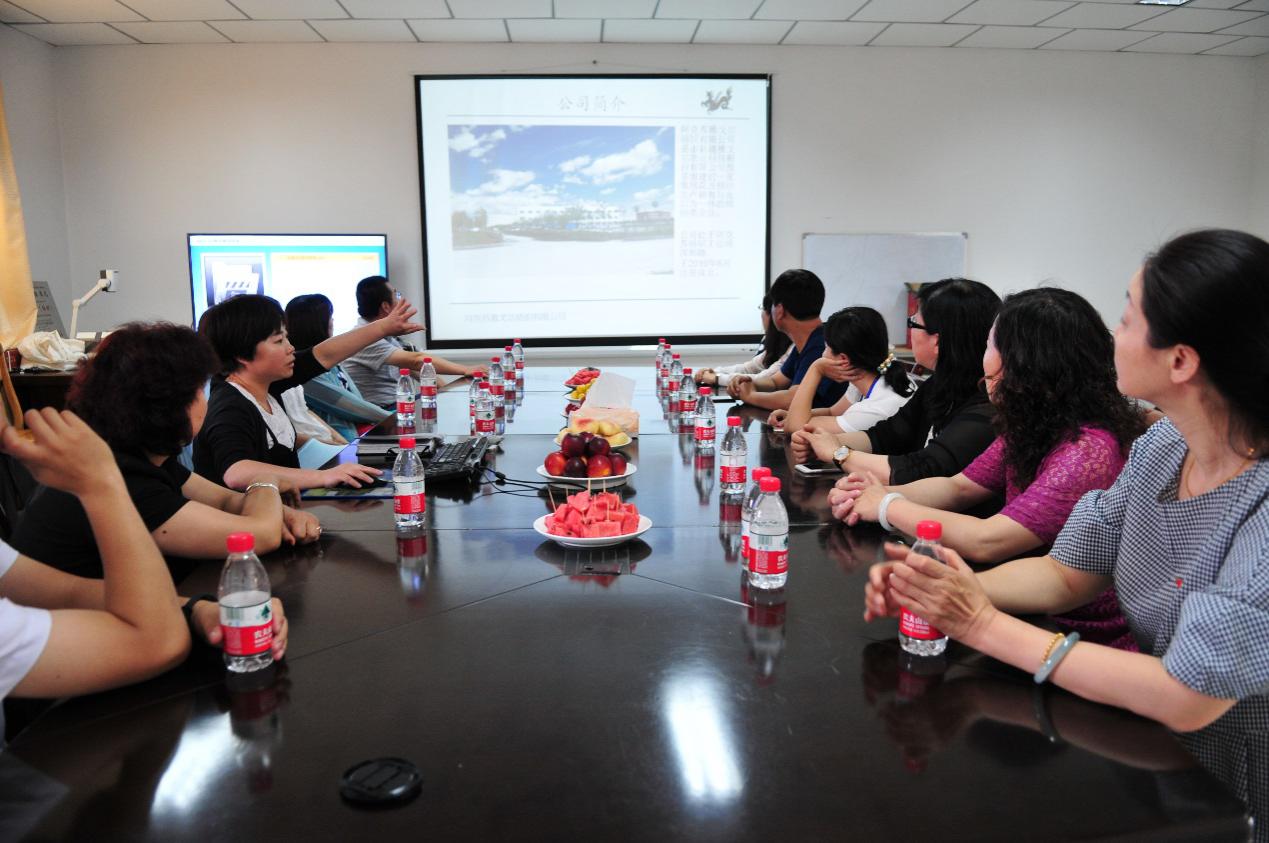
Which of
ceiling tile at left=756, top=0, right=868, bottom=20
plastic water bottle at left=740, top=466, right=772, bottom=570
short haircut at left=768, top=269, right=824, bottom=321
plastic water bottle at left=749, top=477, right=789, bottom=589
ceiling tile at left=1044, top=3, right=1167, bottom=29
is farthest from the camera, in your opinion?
ceiling tile at left=1044, top=3, right=1167, bottom=29

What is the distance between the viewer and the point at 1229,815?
845 millimetres

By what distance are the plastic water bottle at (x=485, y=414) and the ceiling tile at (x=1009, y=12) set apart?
403cm

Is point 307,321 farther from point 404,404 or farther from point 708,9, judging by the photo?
point 708,9

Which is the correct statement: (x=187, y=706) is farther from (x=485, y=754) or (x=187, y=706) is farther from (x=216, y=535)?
(x=216, y=535)

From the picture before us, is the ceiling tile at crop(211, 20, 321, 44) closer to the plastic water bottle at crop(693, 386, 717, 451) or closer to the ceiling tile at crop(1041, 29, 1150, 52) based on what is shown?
the plastic water bottle at crop(693, 386, 717, 451)

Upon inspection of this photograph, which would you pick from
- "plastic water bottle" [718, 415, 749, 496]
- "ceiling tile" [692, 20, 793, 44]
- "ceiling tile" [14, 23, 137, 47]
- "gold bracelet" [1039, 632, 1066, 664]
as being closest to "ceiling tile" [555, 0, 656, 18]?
"ceiling tile" [692, 20, 793, 44]

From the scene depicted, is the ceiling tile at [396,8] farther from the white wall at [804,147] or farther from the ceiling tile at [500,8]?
the white wall at [804,147]

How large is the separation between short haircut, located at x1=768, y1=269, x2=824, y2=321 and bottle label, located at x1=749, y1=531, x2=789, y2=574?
2696 mm

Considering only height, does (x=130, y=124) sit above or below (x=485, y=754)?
above

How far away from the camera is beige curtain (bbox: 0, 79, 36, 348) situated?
16.7 ft

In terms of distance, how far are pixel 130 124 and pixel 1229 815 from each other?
676cm

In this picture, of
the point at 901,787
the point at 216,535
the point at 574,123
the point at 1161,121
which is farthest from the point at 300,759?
the point at 1161,121

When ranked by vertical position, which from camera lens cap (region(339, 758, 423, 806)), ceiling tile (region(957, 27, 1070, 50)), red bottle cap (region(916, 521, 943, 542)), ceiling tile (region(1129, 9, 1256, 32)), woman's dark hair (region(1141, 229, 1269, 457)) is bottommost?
camera lens cap (region(339, 758, 423, 806))

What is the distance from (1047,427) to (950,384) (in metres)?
0.53
